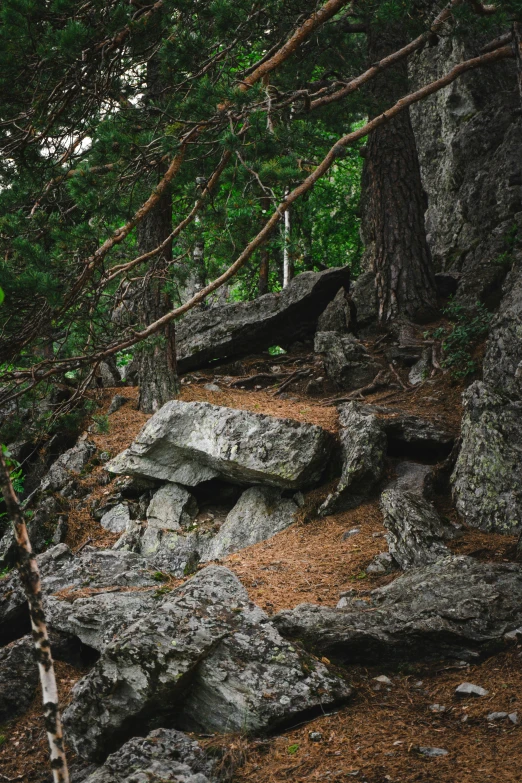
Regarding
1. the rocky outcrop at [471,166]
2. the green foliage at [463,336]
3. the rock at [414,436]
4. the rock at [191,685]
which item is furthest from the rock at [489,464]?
the rocky outcrop at [471,166]

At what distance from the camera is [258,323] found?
12.2 m

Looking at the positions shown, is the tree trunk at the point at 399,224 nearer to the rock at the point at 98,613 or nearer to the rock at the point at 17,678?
the rock at the point at 98,613

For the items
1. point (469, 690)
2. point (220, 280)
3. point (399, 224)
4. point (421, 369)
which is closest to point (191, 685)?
point (469, 690)

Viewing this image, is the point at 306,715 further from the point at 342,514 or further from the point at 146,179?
the point at 146,179

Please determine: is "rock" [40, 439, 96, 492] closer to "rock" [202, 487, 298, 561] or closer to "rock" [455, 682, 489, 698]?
"rock" [202, 487, 298, 561]

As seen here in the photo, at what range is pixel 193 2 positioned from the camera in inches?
250

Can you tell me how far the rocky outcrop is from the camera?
460 inches

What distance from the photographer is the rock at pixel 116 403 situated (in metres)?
11.7

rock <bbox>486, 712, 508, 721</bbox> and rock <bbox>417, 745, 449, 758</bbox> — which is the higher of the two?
rock <bbox>417, 745, 449, 758</bbox>

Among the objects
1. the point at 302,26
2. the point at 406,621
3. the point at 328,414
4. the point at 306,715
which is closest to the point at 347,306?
the point at 328,414

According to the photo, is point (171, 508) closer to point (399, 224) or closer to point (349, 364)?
point (349, 364)

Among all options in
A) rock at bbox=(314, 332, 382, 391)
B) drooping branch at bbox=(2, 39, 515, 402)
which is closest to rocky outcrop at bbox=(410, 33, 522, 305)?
rock at bbox=(314, 332, 382, 391)

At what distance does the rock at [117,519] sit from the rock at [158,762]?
539 centimetres

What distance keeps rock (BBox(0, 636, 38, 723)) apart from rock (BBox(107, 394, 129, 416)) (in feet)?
21.0
